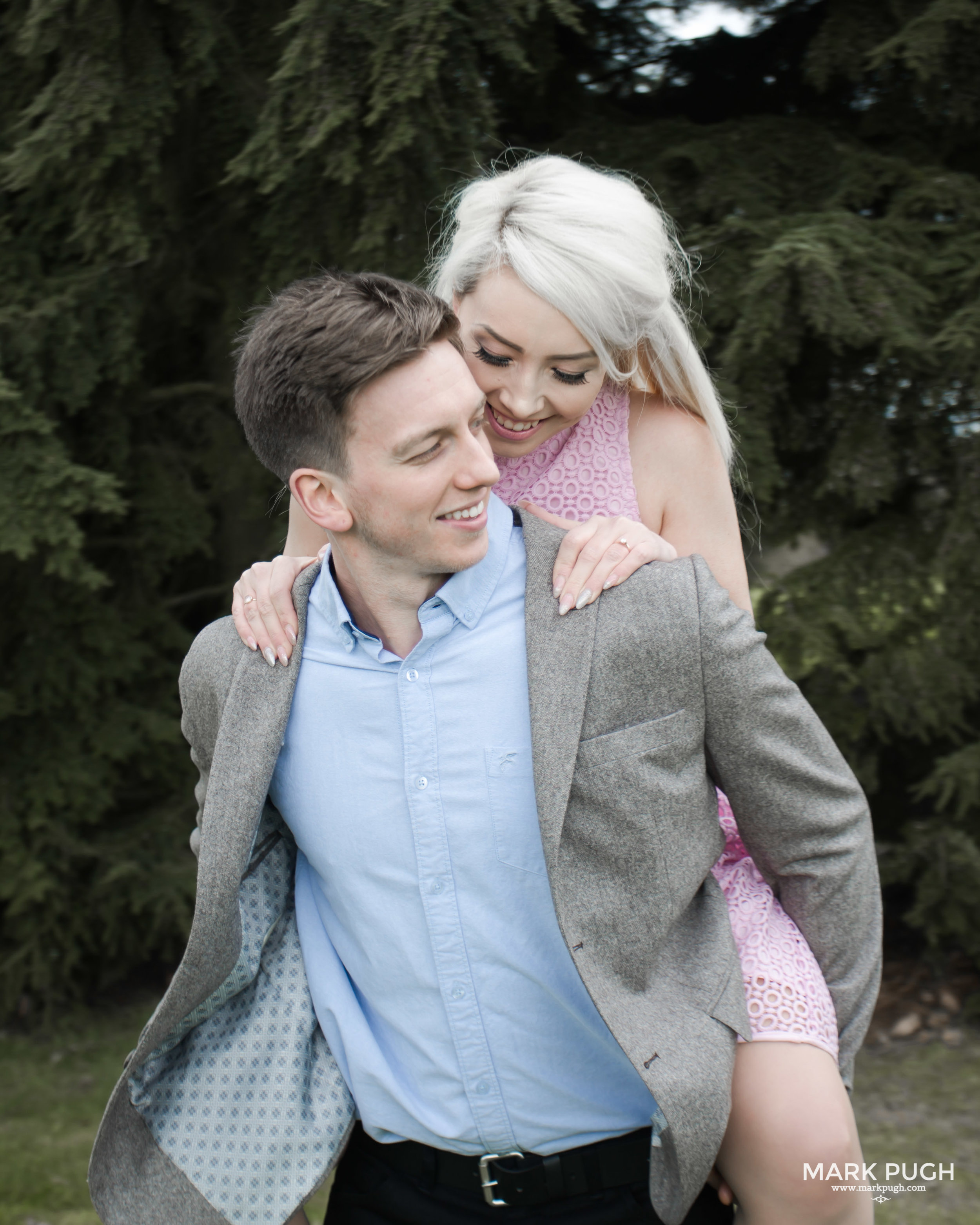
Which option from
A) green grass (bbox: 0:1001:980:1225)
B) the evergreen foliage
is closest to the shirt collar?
the evergreen foliage

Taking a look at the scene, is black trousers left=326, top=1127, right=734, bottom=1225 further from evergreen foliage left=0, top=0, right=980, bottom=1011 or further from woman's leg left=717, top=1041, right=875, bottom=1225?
evergreen foliage left=0, top=0, right=980, bottom=1011

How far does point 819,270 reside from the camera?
126 inches

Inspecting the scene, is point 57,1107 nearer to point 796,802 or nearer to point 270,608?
point 270,608

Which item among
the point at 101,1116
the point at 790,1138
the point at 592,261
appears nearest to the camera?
the point at 790,1138

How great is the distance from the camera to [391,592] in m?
1.71

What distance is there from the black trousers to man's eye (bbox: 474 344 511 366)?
1.38 metres

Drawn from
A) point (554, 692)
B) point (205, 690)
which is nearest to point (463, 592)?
point (554, 692)

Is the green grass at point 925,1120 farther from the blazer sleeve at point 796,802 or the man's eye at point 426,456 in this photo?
the man's eye at point 426,456

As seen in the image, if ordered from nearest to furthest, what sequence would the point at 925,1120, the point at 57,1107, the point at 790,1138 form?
the point at 790,1138 < the point at 925,1120 < the point at 57,1107

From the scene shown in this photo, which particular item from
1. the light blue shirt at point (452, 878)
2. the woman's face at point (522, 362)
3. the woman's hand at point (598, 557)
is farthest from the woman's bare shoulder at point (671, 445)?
the light blue shirt at point (452, 878)

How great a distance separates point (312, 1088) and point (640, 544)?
38.3 inches

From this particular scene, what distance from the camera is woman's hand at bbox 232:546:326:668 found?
1.71m

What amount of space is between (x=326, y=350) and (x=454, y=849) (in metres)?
0.74

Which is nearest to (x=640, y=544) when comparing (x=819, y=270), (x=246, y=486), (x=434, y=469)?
(x=434, y=469)
